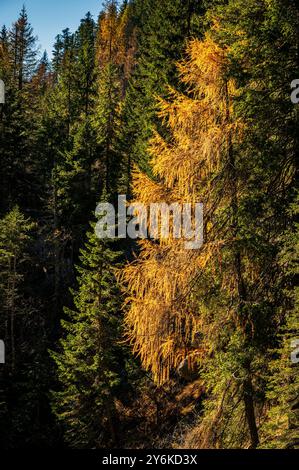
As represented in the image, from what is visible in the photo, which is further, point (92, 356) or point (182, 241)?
point (92, 356)

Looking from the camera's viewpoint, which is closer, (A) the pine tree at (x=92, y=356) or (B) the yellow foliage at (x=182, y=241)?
(B) the yellow foliage at (x=182, y=241)

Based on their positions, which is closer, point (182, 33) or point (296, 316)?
point (296, 316)

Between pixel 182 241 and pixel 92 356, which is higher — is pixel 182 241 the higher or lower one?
the higher one

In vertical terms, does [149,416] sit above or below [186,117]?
below

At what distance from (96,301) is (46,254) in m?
15.1

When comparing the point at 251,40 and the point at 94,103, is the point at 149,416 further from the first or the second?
the point at 94,103

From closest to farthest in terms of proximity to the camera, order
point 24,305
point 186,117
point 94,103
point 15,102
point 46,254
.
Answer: point 186,117 → point 24,305 → point 46,254 → point 15,102 → point 94,103

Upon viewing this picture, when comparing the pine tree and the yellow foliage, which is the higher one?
the yellow foliage

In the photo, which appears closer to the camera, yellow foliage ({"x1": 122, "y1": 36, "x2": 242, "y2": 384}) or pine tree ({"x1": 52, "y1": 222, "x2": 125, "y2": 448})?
yellow foliage ({"x1": 122, "y1": 36, "x2": 242, "y2": 384})

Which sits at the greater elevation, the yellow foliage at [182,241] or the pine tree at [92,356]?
the yellow foliage at [182,241]

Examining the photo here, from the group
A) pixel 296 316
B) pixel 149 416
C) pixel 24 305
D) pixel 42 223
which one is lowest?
pixel 149 416

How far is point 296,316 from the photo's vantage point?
626 centimetres

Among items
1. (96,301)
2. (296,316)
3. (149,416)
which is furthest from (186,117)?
(149,416)

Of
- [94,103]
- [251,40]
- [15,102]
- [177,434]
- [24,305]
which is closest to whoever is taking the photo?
[251,40]
